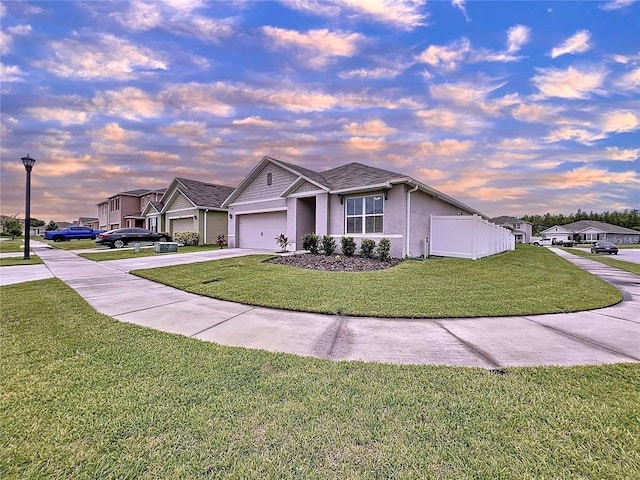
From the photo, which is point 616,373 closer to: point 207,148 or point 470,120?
point 470,120

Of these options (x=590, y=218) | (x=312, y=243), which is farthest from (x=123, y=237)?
(x=590, y=218)

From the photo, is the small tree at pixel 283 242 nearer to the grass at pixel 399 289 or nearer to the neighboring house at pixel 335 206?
the neighboring house at pixel 335 206

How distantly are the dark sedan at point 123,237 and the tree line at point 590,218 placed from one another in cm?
8661

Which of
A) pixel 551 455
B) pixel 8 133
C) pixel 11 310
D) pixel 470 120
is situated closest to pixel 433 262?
pixel 470 120

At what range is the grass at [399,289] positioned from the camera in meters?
5.78

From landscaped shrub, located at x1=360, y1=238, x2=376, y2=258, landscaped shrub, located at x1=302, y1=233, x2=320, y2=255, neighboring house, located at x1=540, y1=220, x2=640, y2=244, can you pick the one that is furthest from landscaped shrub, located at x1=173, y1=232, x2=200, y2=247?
neighboring house, located at x1=540, y1=220, x2=640, y2=244

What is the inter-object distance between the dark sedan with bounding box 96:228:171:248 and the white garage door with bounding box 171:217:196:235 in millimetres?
2379

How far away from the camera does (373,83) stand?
1393 centimetres

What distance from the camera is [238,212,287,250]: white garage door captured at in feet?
57.9

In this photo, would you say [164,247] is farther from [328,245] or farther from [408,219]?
[408,219]

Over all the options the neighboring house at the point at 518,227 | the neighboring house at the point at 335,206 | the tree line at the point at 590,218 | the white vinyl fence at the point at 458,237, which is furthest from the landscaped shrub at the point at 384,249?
the tree line at the point at 590,218

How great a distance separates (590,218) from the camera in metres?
77.7

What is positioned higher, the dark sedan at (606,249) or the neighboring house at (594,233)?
the neighboring house at (594,233)

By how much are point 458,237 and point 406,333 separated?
10423mm
